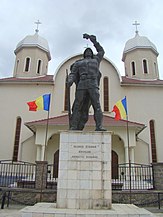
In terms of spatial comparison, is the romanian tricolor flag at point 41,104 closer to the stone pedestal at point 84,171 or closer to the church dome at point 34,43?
the stone pedestal at point 84,171

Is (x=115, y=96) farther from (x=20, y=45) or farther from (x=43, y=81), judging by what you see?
(x=20, y=45)

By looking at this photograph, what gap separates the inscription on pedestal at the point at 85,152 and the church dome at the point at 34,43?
21.6 meters

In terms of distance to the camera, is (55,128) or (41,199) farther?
(55,128)

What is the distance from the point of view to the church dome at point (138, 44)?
25.7 m

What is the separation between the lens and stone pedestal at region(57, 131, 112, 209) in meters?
6.15

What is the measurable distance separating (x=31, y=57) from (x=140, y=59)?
1253 cm

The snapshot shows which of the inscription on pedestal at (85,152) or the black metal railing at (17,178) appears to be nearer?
the inscription on pedestal at (85,152)

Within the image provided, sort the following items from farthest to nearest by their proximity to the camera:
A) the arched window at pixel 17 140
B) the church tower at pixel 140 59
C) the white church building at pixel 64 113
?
the church tower at pixel 140 59, the arched window at pixel 17 140, the white church building at pixel 64 113

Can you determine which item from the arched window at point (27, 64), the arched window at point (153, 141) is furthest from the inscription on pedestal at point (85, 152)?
the arched window at point (27, 64)

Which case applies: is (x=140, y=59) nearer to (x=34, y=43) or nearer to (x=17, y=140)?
(x=34, y=43)

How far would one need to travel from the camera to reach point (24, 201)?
33.4 feet

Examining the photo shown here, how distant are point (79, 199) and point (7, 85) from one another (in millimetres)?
18073

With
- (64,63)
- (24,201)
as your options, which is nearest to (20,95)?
(64,63)

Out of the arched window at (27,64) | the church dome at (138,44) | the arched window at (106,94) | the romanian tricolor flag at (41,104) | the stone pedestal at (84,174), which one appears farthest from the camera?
the church dome at (138,44)
